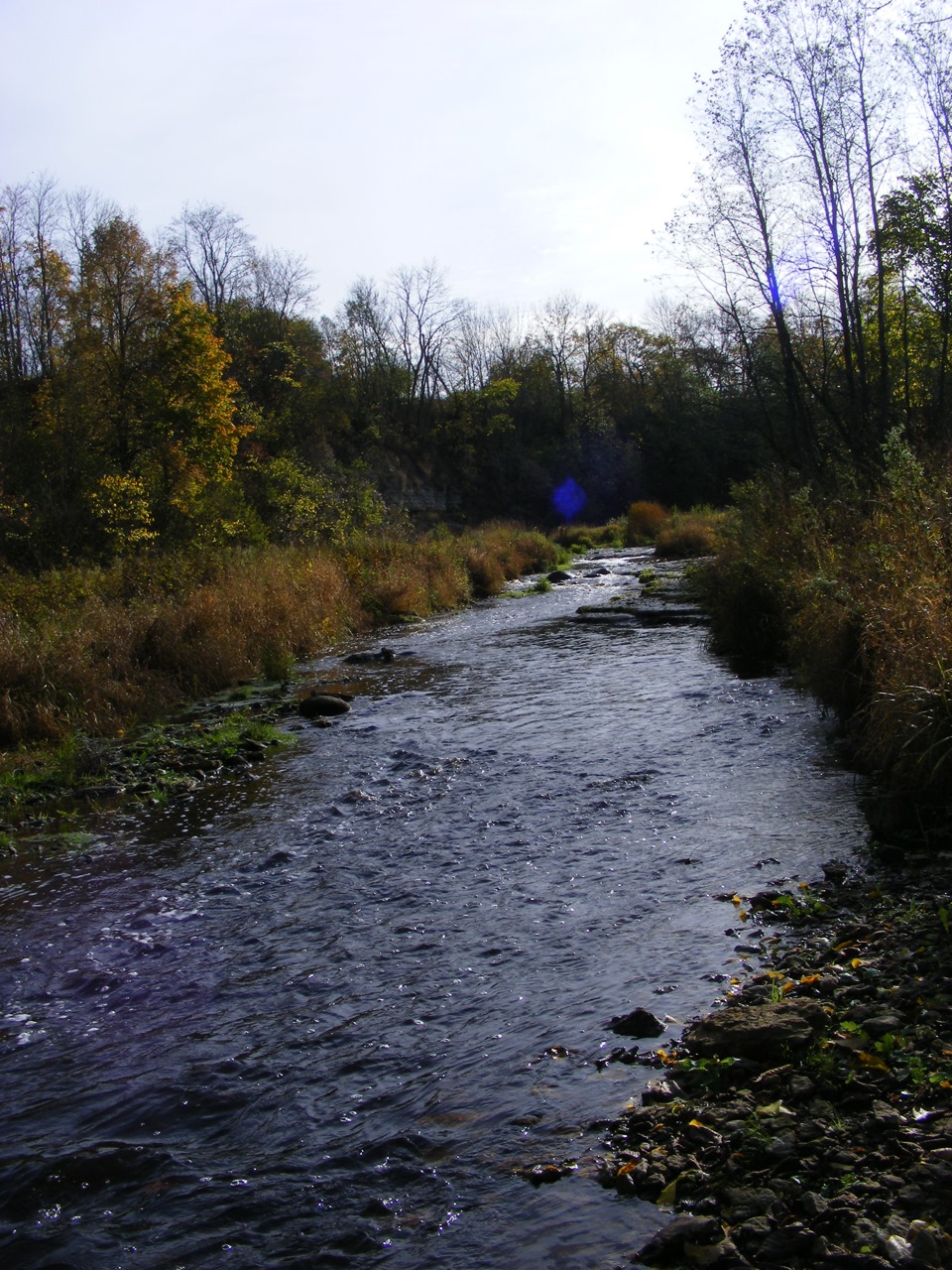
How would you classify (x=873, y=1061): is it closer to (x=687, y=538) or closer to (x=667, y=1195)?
(x=667, y=1195)

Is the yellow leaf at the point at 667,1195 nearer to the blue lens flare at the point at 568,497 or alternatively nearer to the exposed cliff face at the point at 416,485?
the exposed cliff face at the point at 416,485

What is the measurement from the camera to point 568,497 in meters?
67.0

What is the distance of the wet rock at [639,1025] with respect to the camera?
4621 mm

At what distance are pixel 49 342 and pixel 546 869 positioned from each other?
36921 millimetres

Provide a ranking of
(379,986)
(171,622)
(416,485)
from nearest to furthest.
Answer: (379,986), (171,622), (416,485)

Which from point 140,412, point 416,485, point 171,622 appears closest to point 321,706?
point 171,622

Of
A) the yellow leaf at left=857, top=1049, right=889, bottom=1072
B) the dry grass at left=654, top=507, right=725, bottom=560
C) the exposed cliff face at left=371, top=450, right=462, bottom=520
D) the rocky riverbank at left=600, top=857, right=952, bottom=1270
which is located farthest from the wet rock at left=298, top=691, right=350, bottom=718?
the exposed cliff face at left=371, top=450, right=462, bottom=520

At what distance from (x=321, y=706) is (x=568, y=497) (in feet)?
181

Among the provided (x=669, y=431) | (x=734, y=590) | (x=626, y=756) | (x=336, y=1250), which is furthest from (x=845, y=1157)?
(x=669, y=431)

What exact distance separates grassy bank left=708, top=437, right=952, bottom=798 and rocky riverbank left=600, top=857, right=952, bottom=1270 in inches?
76.9

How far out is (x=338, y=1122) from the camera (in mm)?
4211

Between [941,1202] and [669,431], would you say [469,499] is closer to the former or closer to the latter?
[669,431]

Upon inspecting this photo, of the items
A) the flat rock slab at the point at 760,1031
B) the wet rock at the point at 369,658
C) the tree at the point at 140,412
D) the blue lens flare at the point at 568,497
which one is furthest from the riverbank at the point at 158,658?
the blue lens flare at the point at 568,497

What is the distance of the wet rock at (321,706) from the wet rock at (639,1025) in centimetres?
897
